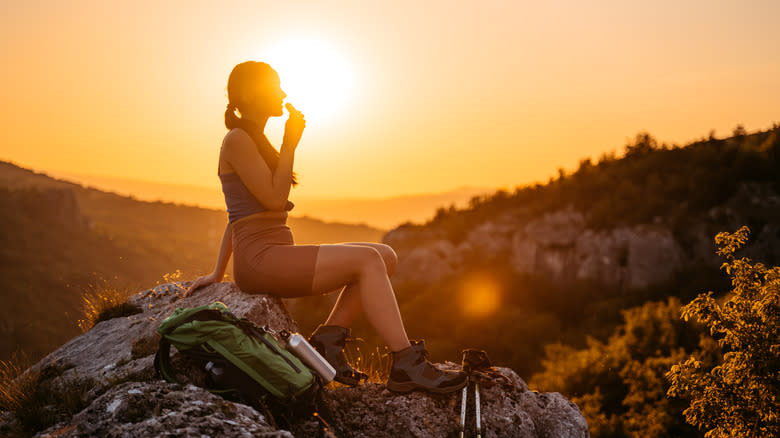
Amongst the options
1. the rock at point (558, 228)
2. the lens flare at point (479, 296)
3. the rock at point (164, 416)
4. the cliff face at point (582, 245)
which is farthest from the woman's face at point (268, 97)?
the rock at point (558, 228)

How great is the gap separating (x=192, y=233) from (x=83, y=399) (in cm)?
8505

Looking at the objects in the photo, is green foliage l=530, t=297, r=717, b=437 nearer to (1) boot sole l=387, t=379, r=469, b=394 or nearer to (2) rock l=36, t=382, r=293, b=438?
(1) boot sole l=387, t=379, r=469, b=394

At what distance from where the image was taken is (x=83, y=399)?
3469mm

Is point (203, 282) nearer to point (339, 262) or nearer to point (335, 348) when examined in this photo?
point (335, 348)

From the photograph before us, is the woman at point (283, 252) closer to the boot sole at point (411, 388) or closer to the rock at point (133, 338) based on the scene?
the boot sole at point (411, 388)

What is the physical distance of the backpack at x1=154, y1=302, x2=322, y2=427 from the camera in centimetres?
328

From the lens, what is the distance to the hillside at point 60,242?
34.7 m

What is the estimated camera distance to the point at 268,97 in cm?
408

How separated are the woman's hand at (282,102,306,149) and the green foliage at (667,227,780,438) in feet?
14.2

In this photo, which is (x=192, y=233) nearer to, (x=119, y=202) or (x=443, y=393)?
(x=119, y=202)

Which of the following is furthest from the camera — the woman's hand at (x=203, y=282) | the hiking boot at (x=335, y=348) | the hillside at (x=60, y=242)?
the hillside at (x=60, y=242)

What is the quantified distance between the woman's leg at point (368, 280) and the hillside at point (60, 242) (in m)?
16.3

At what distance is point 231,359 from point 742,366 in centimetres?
506

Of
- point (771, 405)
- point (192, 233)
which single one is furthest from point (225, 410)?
point (192, 233)
